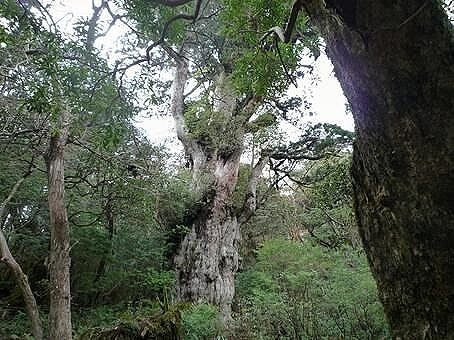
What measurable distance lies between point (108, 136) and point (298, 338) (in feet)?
12.2

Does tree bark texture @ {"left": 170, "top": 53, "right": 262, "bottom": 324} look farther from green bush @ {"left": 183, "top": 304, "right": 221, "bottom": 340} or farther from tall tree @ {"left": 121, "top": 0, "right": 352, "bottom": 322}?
green bush @ {"left": 183, "top": 304, "right": 221, "bottom": 340}

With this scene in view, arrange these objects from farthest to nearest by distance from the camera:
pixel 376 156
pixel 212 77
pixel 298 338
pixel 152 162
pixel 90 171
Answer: pixel 212 77 < pixel 152 162 < pixel 90 171 < pixel 298 338 < pixel 376 156

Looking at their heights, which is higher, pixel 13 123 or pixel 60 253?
pixel 13 123

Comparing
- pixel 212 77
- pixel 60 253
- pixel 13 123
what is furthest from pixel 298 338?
pixel 212 77

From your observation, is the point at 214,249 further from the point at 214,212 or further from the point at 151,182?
the point at 151,182

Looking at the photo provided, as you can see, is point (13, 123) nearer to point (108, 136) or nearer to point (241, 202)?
point (108, 136)

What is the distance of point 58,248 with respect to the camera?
A: 5254 mm

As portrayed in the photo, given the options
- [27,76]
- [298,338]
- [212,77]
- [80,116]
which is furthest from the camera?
[212,77]

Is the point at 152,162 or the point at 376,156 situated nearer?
the point at 376,156

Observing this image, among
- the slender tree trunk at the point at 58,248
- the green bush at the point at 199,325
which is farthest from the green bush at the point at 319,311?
the slender tree trunk at the point at 58,248

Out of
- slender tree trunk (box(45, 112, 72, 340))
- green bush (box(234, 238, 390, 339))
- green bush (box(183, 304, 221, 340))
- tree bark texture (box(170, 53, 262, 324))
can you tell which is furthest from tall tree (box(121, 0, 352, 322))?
slender tree trunk (box(45, 112, 72, 340))

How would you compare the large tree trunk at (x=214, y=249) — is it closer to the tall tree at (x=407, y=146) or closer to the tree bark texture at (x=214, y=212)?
the tree bark texture at (x=214, y=212)

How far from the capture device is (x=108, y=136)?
152 inches

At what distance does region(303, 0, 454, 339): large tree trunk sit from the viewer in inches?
56.1
